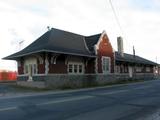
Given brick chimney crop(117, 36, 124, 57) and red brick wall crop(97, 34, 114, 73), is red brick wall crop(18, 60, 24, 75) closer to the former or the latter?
red brick wall crop(97, 34, 114, 73)

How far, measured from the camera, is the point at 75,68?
3069 cm

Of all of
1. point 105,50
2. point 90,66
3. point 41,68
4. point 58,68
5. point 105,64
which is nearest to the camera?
point 41,68

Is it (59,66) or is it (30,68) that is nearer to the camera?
(59,66)

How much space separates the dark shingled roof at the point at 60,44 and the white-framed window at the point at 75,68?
5.86 ft

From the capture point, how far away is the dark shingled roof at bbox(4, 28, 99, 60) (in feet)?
88.7

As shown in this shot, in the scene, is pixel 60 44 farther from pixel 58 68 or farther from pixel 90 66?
pixel 90 66

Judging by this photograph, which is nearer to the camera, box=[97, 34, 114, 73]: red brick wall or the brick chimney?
box=[97, 34, 114, 73]: red brick wall

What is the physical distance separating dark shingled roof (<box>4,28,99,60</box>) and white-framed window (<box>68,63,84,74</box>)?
179 cm

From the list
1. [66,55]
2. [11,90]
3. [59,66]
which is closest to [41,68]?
[59,66]

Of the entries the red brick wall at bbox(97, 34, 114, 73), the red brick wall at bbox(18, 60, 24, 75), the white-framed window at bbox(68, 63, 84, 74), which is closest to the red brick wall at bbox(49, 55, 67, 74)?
the white-framed window at bbox(68, 63, 84, 74)

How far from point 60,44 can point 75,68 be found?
148 inches

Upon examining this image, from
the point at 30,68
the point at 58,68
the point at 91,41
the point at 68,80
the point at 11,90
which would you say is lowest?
the point at 11,90

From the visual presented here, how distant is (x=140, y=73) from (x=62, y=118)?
Answer: 143ft

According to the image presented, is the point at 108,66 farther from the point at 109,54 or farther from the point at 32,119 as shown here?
the point at 32,119
